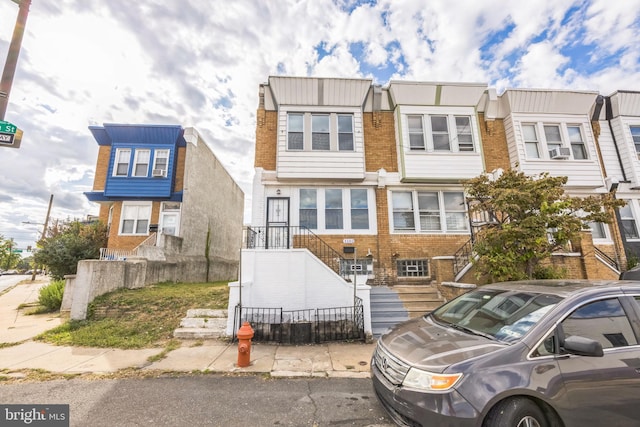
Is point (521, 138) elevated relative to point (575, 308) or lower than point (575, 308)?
elevated

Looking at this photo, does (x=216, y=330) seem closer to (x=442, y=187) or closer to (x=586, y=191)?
(x=442, y=187)

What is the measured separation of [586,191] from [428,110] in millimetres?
7418

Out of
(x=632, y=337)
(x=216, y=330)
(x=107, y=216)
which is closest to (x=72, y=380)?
(x=216, y=330)

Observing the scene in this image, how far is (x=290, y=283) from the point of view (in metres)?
7.70

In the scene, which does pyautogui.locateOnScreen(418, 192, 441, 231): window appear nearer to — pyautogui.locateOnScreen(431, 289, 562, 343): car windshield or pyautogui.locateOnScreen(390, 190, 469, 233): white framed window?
pyautogui.locateOnScreen(390, 190, 469, 233): white framed window

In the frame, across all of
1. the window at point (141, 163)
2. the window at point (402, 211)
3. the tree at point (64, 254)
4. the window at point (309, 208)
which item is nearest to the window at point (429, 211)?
the window at point (402, 211)

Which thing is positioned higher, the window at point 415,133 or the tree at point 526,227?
the window at point 415,133

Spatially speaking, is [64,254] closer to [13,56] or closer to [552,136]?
[13,56]

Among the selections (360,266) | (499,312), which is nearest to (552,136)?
(360,266)

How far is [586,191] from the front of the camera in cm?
1166

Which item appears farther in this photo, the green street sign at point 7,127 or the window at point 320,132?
the window at point 320,132

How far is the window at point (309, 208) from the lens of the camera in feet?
35.8

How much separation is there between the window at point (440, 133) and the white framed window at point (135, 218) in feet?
50.3

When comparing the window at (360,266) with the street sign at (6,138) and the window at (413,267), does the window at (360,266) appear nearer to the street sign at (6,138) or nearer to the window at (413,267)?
the window at (413,267)
